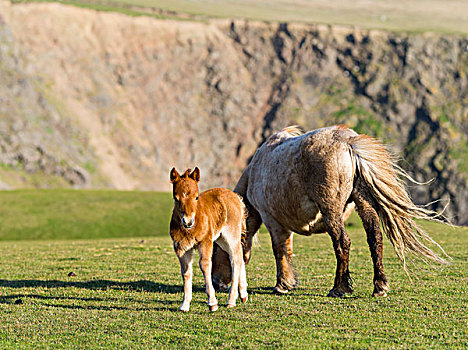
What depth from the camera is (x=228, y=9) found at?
367ft

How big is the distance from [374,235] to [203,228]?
3.68 m

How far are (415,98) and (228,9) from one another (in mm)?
43612

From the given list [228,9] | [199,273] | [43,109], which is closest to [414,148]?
[228,9]

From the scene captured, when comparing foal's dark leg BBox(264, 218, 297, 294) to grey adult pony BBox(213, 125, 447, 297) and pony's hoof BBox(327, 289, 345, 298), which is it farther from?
pony's hoof BBox(327, 289, 345, 298)

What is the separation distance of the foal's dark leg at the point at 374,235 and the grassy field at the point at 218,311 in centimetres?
32

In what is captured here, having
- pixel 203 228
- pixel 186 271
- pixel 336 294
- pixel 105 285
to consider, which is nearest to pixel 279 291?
pixel 336 294

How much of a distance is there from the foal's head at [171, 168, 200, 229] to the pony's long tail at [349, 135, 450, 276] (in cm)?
368

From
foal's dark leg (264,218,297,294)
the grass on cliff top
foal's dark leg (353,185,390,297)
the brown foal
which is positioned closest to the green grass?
foal's dark leg (264,218,297,294)

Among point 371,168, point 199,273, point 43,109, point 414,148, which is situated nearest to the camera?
point 371,168

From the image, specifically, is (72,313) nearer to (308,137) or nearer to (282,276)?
(282,276)

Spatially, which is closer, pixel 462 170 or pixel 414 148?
pixel 462 170

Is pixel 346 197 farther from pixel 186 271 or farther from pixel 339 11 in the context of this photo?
pixel 339 11

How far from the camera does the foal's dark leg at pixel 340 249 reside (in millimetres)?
10875

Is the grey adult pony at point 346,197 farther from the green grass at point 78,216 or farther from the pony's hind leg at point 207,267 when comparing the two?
the green grass at point 78,216
